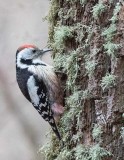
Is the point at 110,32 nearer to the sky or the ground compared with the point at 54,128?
nearer to the sky

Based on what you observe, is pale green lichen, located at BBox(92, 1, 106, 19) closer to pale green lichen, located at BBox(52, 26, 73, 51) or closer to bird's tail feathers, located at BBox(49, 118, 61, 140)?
pale green lichen, located at BBox(52, 26, 73, 51)

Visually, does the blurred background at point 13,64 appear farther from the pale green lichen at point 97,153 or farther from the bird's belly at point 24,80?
the pale green lichen at point 97,153

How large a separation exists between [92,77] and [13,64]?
180 cm

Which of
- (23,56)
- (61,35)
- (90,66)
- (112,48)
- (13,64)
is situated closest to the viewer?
(112,48)

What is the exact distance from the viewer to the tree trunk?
6.36ft

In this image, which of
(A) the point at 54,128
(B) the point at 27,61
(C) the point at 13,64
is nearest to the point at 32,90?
(B) the point at 27,61

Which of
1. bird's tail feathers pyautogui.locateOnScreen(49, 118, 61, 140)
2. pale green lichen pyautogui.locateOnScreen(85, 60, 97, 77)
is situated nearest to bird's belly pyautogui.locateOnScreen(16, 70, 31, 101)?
bird's tail feathers pyautogui.locateOnScreen(49, 118, 61, 140)

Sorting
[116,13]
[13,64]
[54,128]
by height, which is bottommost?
[13,64]

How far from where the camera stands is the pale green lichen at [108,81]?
193cm

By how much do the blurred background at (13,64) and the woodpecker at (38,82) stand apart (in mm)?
926

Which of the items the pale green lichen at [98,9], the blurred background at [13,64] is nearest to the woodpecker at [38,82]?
the pale green lichen at [98,9]

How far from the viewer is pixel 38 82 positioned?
269 cm

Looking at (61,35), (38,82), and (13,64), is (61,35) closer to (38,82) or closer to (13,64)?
(38,82)

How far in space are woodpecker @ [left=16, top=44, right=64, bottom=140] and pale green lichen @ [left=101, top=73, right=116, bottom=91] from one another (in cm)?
47
